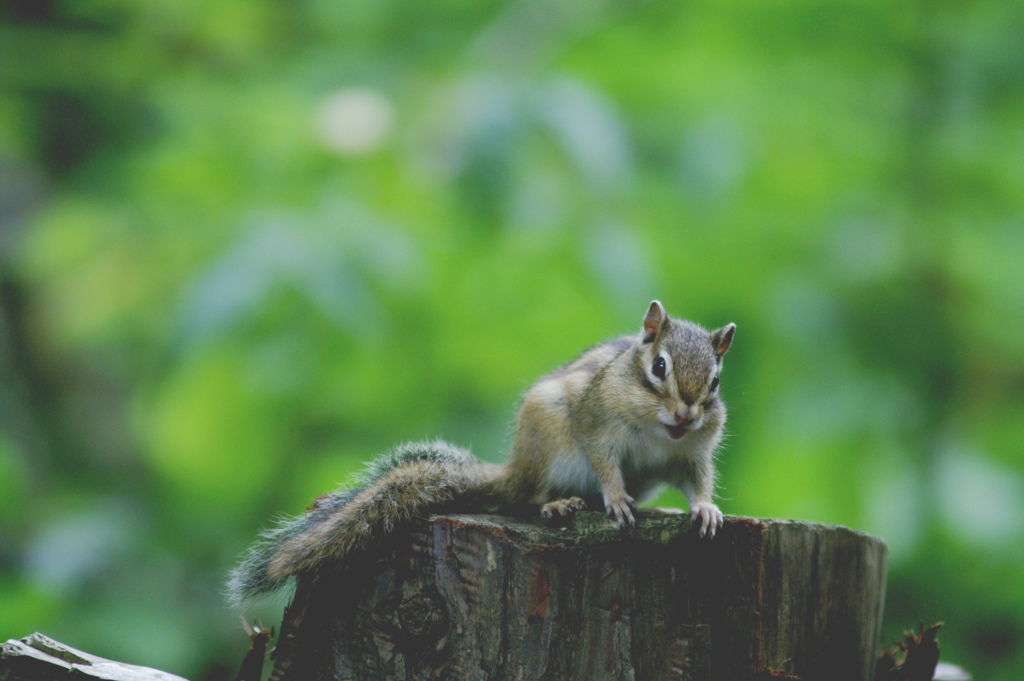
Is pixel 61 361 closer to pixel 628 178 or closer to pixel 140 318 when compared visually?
pixel 140 318

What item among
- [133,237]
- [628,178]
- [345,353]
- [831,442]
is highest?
[628,178]

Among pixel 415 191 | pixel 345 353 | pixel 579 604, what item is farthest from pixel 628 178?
pixel 579 604

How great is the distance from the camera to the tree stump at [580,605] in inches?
67.4

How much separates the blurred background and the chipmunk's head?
1.47 ft

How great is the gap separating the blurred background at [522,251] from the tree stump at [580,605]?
117cm

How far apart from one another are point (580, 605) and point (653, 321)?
3.06 feet


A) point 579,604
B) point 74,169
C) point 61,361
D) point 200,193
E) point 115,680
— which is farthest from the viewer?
point 61,361

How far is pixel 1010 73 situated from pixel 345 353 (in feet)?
9.29

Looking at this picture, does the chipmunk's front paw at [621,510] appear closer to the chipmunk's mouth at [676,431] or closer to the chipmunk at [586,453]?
the chipmunk at [586,453]

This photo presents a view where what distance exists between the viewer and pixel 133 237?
3.54 m

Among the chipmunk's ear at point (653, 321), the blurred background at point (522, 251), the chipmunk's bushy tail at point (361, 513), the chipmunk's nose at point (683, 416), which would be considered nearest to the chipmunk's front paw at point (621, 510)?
the chipmunk's nose at point (683, 416)

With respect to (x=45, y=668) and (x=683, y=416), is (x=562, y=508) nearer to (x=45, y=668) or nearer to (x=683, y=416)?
(x=683, y=416)

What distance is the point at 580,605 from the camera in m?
1.72

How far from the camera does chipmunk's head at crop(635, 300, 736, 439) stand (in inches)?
87.0
